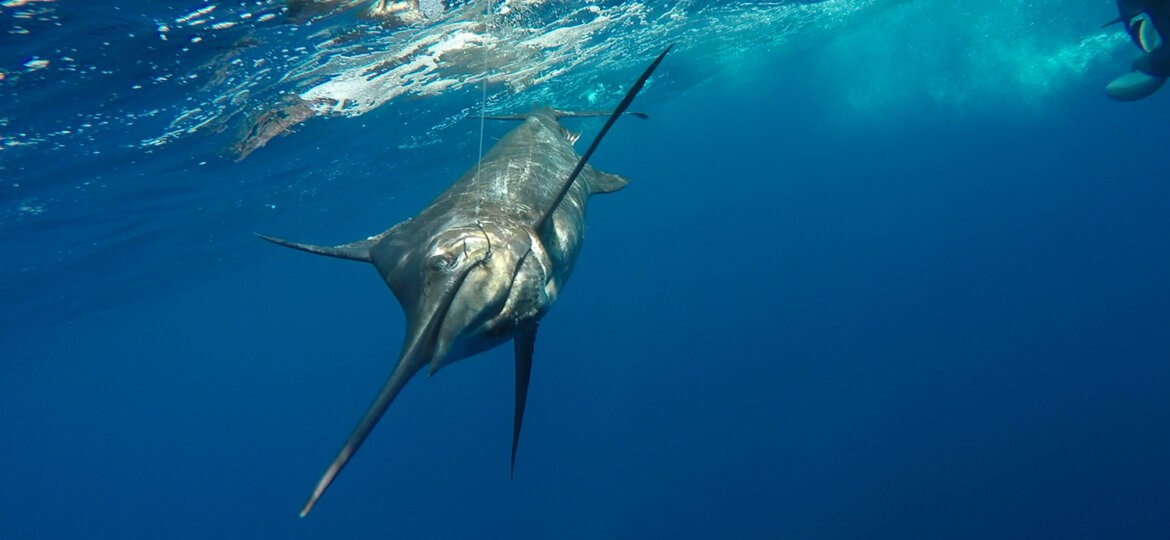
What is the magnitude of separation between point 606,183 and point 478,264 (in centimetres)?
273

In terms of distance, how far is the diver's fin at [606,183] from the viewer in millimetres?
4621

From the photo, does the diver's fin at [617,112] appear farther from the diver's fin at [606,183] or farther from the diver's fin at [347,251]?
the diver's fin at [606,183]

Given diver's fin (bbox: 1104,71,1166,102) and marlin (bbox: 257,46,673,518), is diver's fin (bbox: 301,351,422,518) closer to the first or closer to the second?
marlin (bbox: 257,46,673,518)

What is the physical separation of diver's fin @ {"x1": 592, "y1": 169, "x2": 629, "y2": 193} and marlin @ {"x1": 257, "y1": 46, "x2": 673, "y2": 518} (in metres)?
1.07

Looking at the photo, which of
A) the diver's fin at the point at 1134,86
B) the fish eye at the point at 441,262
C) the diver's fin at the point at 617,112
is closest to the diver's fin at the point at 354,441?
the fish eye at the point at 441,262

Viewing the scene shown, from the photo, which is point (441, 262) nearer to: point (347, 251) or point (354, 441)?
point (354, 441)

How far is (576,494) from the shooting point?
25.7 meters

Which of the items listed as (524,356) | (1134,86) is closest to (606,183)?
(524,356)

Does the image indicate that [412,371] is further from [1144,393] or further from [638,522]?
[1144,393]

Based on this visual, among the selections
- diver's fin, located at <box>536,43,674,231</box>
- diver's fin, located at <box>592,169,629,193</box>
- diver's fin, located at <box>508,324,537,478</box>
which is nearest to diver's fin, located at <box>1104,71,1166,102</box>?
diver's fin, located at <box>592,169,629,193</box>

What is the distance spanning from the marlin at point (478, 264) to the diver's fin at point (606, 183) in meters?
1.07

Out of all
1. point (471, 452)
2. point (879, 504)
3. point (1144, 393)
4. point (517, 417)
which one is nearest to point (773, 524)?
point (879, 504)

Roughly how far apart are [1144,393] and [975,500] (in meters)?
8.29

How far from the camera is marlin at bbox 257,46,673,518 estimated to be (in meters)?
1.86
